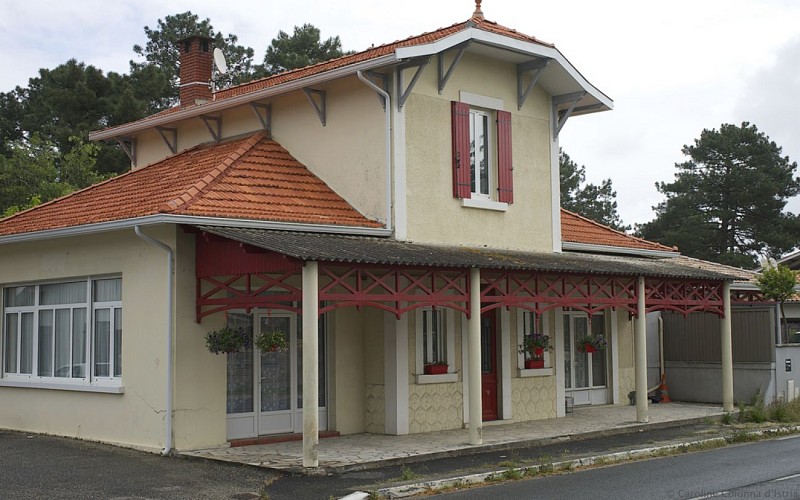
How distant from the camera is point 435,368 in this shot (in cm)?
1656

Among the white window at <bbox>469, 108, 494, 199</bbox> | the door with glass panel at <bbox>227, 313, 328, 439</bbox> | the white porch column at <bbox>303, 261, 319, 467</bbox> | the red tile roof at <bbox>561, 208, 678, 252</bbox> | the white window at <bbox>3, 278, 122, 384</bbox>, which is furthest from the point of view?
the red tile roof at <bbox>561, 208, 678, 252</bbox>

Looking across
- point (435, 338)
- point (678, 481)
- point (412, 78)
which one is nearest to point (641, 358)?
point (435, 338)

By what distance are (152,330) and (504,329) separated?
6497 mm

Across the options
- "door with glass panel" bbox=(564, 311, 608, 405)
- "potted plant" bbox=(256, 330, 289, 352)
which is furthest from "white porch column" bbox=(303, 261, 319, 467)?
"door with glass panel" bbox=(564, 311, 608, 405)

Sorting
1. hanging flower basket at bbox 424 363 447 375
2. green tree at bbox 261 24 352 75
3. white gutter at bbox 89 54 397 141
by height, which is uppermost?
green tree at bbox 261 24 352 75

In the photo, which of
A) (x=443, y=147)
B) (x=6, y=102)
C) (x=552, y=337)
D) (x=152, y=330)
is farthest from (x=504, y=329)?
(x=6, y=102)

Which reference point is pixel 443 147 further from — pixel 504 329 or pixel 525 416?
pixel 525 416

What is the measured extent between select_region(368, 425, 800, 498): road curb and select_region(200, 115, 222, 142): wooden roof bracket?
9305mm

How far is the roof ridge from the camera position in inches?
549

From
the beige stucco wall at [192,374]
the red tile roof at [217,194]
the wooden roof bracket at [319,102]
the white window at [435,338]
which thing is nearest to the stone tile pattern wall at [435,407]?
the white window at [435,338]

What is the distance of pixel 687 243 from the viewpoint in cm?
4678

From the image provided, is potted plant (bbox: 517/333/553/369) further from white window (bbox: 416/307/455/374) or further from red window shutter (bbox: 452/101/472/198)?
red window shutter (bbox: 452/101/472/198)

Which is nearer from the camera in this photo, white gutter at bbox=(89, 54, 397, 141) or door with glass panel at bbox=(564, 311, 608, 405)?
white gutter at bbox=(89, 54, 397, 141)

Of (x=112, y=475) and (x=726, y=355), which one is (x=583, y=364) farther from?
(x=112, y=475)
